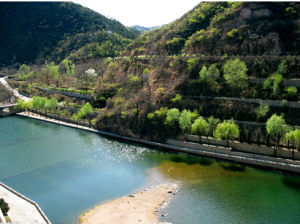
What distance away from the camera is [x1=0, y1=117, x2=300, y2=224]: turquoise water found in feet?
110

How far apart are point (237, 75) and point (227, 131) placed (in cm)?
1430

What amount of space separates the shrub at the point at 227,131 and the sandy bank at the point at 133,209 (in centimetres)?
1377

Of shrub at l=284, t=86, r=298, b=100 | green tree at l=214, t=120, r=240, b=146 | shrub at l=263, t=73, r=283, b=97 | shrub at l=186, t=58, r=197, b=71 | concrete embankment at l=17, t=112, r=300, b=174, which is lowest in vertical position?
concrete embankment at l=17, t=112, r=300, b=174

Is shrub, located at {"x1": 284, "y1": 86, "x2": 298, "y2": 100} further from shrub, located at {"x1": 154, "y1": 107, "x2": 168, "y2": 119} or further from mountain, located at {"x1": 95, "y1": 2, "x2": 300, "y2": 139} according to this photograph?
shrub, located at {"x1": 154, "y1": 107, "x2": 168, "y2": 119}

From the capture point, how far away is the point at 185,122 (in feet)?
168

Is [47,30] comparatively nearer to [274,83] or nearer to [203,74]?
[203,74]

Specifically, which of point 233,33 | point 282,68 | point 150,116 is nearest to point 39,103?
point 150,116

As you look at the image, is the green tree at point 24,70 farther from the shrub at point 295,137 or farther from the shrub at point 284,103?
the shrub at point 295,137

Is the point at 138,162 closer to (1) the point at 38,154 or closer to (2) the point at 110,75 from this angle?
(1) the point at 38,154

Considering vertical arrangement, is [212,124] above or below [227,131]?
above

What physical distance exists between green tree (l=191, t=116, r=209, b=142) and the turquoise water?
470 cm

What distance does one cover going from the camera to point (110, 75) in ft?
265

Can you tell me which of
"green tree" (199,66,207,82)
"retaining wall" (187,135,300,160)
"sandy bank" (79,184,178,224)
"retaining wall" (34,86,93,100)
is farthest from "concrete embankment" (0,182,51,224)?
"retaining wall" (34,86,93,100)

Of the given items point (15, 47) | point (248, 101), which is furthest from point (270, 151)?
point (15, 47)
